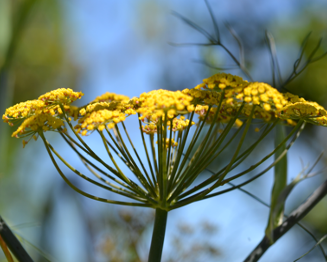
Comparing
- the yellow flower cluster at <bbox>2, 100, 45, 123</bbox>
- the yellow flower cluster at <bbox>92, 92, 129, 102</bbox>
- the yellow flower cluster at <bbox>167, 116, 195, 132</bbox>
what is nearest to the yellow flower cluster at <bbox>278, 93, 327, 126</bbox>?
the yellow flower cluster at <bbox>167, 116, 195, 132</bbox>

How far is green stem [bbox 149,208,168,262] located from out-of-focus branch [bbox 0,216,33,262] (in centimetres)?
28

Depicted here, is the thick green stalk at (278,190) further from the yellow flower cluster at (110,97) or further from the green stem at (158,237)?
the yellow flower cluster at (110,97)

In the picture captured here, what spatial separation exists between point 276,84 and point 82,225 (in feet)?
3.39

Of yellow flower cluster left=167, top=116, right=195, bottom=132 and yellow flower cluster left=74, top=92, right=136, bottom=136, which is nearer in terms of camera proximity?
yellow flower cluster left=74, top=92, right=136, bottom=136

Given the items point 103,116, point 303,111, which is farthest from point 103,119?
point 303,111

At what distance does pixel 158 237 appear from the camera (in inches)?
32.6

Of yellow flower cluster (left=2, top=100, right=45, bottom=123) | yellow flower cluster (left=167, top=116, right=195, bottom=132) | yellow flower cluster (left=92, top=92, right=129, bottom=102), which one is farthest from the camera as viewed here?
yellow flower cluster (left=92, top=92, right=129, bottom=102)

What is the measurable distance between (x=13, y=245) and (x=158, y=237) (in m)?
0.33

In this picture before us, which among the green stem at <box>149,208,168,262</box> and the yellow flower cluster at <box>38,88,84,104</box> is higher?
the yellow flower cluster at <box>38,88,84,104</box>

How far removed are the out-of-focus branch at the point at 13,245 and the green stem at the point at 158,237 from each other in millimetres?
285

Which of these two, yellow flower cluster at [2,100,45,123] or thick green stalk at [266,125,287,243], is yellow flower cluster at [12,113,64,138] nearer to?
yellow flower cluster at [2,100,45,123]

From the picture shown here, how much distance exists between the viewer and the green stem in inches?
32.2

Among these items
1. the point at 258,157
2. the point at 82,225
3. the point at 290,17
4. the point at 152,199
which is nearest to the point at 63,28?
the point at 290,17

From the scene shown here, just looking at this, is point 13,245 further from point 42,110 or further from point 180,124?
point 180,124
